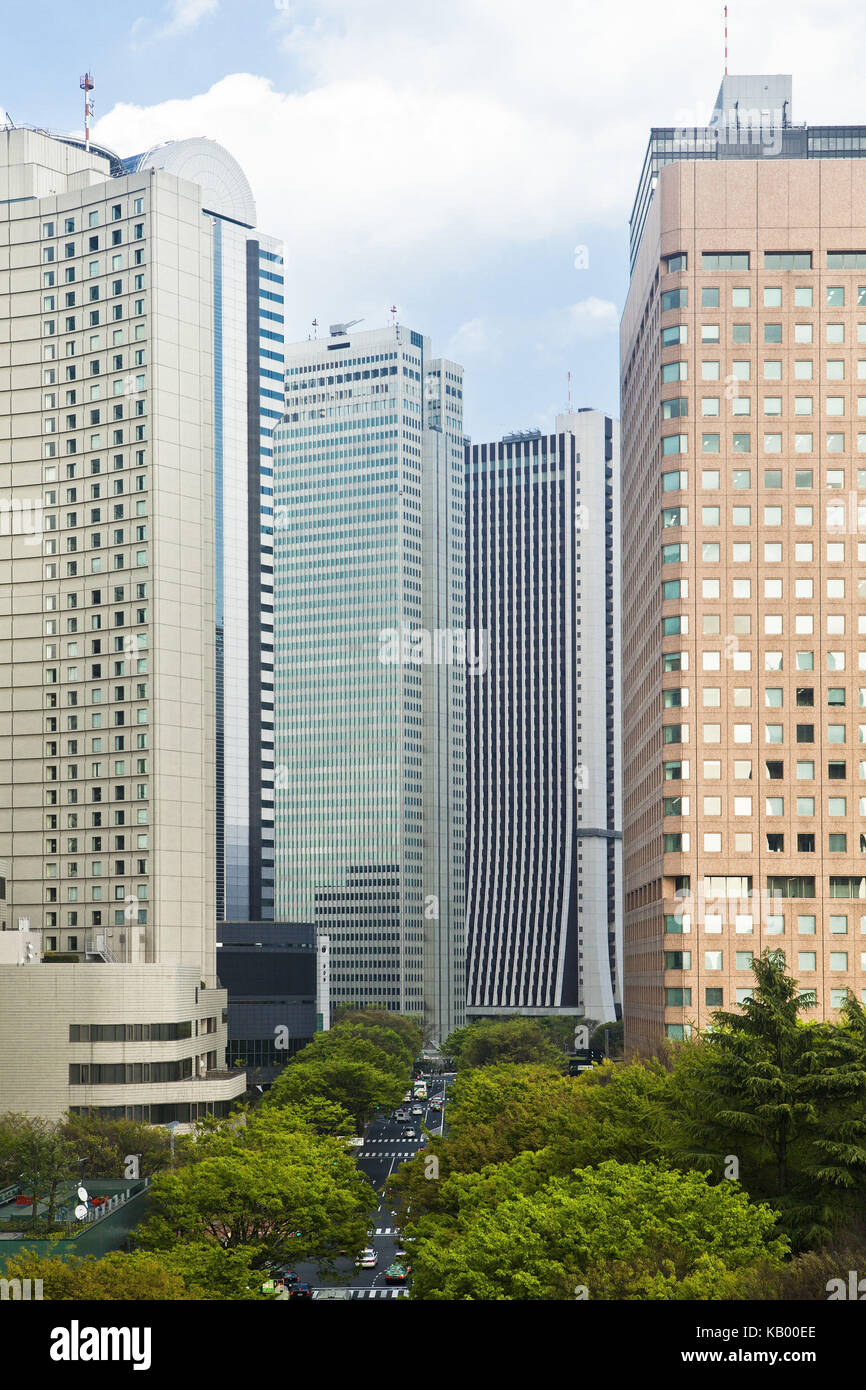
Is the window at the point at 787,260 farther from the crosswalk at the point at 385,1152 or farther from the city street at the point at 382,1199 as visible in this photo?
the crosswalk at the point at 385,1152

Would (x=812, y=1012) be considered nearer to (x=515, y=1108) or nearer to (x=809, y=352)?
(x=515, y=1108)

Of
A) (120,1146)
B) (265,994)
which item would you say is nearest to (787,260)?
(120,1146)

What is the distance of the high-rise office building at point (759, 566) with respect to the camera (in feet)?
355

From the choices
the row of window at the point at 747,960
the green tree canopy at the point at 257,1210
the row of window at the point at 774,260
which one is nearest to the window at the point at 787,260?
the row of window at the point at 774,260

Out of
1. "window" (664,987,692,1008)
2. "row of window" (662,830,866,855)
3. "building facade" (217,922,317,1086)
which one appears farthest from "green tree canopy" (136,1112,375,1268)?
"building facade" (217,922,317,1086)

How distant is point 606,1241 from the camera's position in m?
43.7

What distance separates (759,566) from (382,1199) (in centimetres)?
6010

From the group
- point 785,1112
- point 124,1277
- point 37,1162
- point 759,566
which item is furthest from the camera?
point 759,566

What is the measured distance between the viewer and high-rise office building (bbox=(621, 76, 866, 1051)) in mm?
108312

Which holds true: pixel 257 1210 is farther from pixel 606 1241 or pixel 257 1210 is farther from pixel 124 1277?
pixel 606 1241

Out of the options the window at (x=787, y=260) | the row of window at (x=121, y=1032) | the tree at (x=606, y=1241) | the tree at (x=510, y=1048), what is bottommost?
the tree at (x=510, y=1048)

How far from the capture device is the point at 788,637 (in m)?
111

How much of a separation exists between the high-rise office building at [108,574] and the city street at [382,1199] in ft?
57.9
